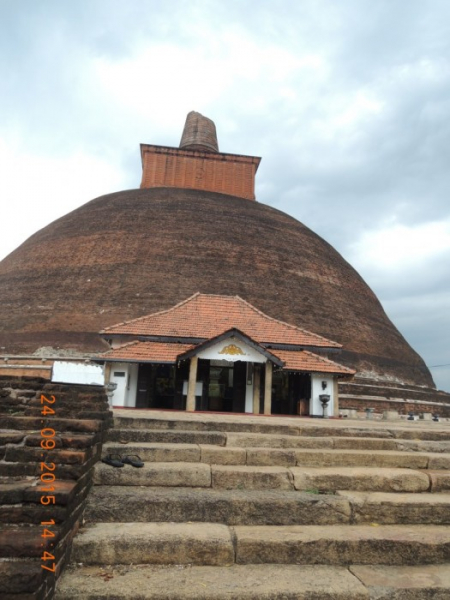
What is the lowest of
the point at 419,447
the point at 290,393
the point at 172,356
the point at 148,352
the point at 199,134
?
the point at 419,447

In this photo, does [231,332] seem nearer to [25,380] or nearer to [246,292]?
[25,380]

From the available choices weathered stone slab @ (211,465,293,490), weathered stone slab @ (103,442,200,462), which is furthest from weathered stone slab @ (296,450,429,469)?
weathered stone slab @ (103,442,200,462)

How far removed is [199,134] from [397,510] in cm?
3115

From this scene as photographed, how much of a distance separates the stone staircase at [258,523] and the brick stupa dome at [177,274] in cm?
1354

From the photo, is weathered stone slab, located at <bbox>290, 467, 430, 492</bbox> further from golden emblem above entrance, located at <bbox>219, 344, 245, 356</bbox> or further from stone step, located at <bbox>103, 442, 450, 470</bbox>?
golden emblem above entrance, located at <bbox>219, 344, 245, 356</bbox>

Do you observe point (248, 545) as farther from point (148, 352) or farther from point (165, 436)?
point (148, 352)

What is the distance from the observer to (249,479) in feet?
12.8

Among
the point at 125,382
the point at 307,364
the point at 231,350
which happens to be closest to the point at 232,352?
the point at 231,350

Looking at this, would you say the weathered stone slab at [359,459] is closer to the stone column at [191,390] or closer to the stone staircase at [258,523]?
the stone staircase at [258,523]

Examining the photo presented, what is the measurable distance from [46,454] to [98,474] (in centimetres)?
70

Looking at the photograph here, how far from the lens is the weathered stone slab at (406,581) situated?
2.71m

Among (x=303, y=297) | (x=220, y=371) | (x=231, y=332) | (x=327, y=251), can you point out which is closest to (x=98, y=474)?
(x=231, y=332)

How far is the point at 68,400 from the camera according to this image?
4309 mm

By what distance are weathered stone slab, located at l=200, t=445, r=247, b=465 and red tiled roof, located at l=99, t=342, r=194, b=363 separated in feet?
24.9
